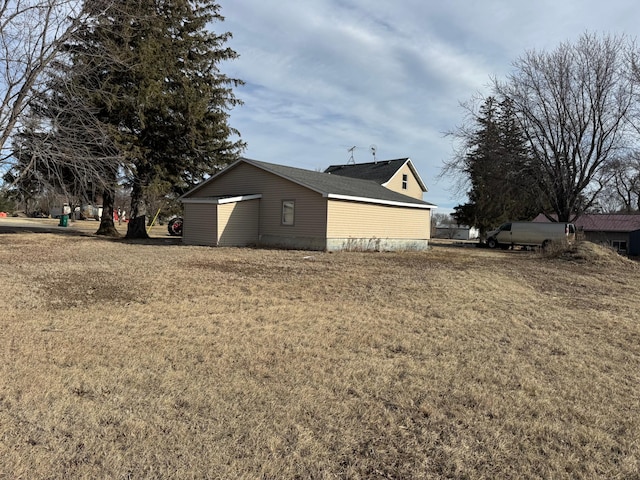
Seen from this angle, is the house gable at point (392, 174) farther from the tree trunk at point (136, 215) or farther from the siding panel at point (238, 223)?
the tree trunk at point (136, 215)

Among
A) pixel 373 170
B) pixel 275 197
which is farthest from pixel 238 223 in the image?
pixel 373 170

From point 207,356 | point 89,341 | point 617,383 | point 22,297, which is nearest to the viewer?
point 617,383

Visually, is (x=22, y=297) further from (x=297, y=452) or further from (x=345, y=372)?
(x=297, y=452)

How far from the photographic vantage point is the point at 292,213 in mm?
18422

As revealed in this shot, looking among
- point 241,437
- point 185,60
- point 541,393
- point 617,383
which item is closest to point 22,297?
point 241,437

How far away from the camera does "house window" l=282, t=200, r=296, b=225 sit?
18406 millimetres

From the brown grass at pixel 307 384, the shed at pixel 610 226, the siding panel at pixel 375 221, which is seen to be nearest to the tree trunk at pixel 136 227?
the siding panel at pixel 375 221

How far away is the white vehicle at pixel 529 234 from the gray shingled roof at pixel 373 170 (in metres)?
8.01

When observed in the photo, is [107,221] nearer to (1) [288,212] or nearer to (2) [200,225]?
(2) [200,225]

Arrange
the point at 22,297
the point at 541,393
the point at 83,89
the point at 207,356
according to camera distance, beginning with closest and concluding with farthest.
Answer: the point at 541,393 → the point at 207,356 → the point at 22,297 → the point at 83,89

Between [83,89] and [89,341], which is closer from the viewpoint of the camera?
[89,341]

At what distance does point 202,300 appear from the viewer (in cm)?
718

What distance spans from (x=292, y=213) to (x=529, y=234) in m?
15.2

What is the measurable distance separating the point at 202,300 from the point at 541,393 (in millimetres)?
5042
